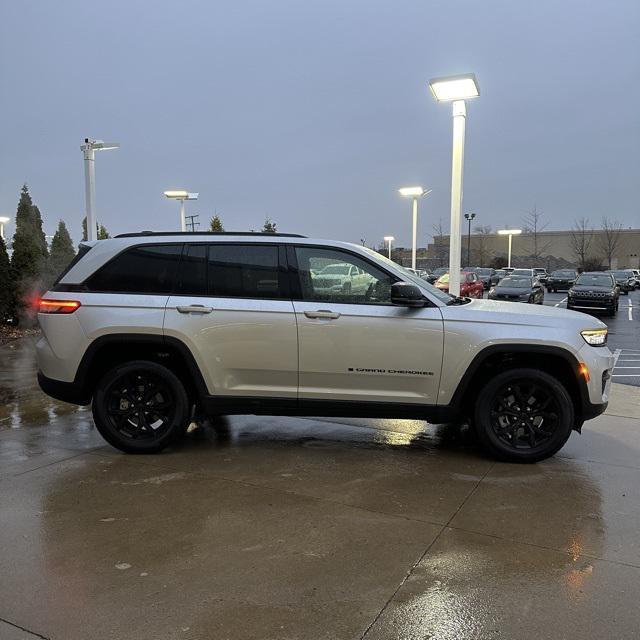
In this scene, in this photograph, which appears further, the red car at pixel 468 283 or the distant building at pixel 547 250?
the distant building at pixel 547 250

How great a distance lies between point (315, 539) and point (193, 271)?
8.49 feet

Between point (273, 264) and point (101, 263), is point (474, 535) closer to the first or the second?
point (273, 264)

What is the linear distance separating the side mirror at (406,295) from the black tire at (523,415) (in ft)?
3.03

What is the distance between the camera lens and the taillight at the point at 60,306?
5.00 metres

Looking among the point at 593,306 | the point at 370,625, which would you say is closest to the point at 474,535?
the point at 370,625

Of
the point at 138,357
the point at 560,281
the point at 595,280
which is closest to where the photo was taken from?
the point at 138,357

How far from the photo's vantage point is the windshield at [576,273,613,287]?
74.0 feet

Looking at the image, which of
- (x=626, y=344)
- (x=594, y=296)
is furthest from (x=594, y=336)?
(x=594, y=296)

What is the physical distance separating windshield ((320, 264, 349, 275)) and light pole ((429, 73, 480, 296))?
4.66 meters

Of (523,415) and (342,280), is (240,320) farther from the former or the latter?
(523,415)

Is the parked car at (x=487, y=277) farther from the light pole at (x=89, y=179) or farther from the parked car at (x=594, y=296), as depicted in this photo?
the light pole at (x=89, y=179)

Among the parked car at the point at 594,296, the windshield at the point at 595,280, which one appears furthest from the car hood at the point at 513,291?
the windshield at the point at 595,280

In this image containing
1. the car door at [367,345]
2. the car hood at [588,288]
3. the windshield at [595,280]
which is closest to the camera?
the car door at [367,345]

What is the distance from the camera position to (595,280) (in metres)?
22.9
